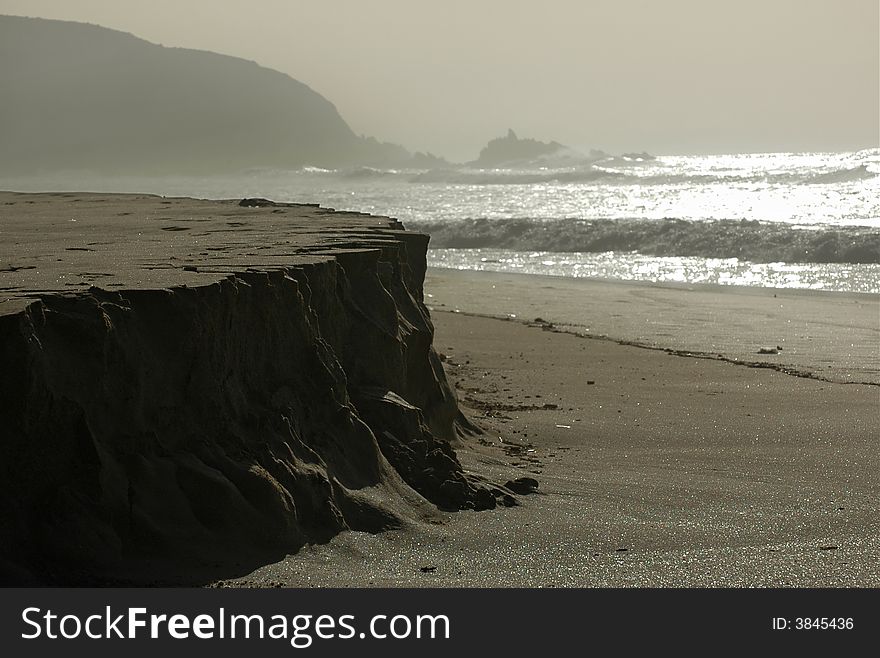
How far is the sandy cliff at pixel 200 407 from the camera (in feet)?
8.64

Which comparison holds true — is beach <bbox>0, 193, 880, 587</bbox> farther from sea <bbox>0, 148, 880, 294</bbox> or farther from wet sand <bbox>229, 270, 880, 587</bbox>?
sea <bbox>0, 148, 880, 294</bbox>

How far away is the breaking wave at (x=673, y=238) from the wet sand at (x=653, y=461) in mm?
6770

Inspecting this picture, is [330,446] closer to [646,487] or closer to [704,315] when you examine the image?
[646,487]

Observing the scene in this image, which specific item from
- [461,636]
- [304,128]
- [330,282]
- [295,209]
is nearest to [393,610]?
[461,636]

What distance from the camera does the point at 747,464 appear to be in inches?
184

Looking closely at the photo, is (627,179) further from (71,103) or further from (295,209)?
(71,103)

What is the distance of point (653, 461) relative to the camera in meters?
4.71

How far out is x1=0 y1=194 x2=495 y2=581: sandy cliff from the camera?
2633 mm

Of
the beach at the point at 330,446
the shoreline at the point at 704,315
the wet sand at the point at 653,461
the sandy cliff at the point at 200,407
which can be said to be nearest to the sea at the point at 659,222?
the shoreline at the point at 704,315

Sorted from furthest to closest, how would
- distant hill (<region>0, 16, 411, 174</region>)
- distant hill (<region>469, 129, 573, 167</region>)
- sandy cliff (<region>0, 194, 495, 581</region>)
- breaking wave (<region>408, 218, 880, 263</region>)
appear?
distant hill (<region>0, 16, 411, 174</region>), distant hill (<region>469, 129, 573, 167</region>), breaking wave (<region>408, 218, 880, 263</region>), sandy cliff (<region>0, 194, 495, 581</region>)

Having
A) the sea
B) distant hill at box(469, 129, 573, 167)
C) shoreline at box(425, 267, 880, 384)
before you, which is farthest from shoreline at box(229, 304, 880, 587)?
distant hill at box(469, 129, 573, 167)

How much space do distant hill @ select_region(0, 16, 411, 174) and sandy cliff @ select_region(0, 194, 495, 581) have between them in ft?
263

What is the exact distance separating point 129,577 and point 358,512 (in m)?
0.87

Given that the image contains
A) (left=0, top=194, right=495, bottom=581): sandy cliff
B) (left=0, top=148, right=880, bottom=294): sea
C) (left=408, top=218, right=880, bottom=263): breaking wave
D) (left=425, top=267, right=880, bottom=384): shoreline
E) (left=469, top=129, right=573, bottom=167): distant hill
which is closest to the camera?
(left=0, top=194, right=495, bottom=581): sandy cliff
